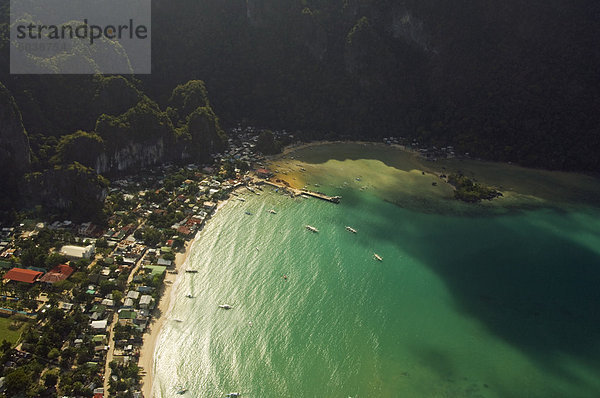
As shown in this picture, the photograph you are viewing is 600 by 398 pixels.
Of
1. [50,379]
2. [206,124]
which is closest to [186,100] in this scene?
[206,124]

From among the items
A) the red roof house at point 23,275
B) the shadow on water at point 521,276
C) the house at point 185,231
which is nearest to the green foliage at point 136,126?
the house at point 185,231

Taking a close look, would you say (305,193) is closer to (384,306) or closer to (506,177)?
(384,306)

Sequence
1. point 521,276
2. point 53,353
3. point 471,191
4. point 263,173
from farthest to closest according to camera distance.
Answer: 1. point 263,173
2. point 471,191
3. point 521,276
4. point 53,353

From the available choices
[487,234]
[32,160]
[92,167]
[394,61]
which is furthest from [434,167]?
[32,160]

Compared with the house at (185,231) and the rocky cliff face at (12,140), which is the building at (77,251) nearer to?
the house at (185,231)

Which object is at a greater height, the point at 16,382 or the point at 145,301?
the point at 145,301
